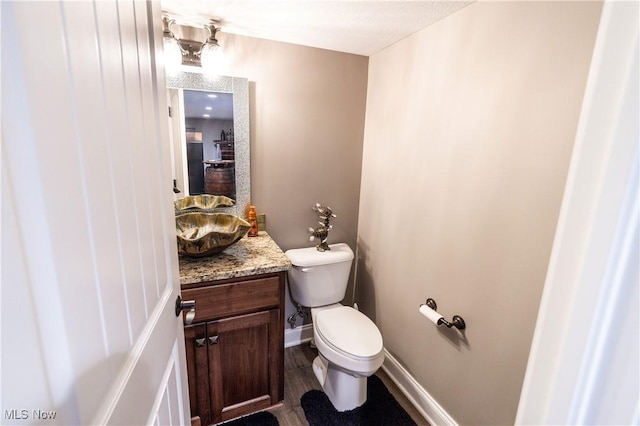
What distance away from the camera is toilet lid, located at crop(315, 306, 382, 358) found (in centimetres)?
148

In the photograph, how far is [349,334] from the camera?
159 cm

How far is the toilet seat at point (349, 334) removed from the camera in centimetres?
145

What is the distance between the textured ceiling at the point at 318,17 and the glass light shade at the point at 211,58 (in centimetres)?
12

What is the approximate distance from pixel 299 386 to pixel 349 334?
553mm

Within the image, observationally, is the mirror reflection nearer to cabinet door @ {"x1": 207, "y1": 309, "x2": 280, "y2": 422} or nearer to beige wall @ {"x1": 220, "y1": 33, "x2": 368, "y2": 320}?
beige wall @ {"x1": 220, "y1": 33, "x2": 368, "y2": 320}

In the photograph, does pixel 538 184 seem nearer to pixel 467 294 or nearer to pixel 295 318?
pixel 467 294

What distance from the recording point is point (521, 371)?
3.69 ft

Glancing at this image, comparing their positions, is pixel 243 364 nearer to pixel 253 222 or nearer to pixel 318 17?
pixel 253 222

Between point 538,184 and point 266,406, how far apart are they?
1.72 m

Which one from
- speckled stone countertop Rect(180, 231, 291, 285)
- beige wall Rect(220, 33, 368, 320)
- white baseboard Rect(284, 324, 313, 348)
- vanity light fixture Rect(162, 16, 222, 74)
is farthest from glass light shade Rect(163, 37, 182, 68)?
white baseboard Rect(284, 324, 313, 348)

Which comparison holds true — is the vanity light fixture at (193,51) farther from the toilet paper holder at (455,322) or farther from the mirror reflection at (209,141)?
the toilet paper holder at (455,322)

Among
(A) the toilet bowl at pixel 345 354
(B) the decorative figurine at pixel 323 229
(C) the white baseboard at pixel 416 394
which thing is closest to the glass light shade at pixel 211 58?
(B) the decorative figurine at pixel 323 229

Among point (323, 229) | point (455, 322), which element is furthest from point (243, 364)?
point (455, 322)

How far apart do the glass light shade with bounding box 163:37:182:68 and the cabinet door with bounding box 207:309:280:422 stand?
139 cm
